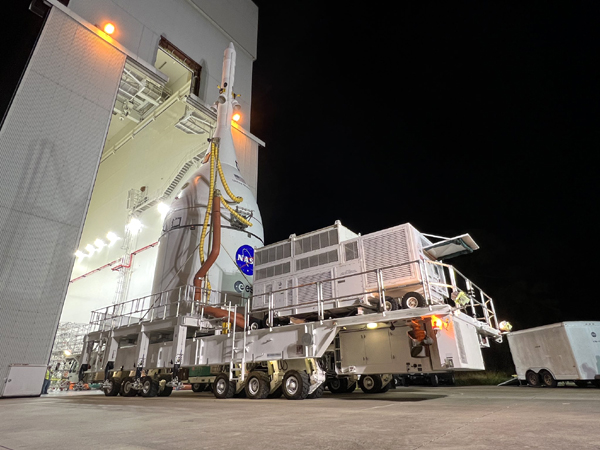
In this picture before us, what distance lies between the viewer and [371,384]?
1265 cm

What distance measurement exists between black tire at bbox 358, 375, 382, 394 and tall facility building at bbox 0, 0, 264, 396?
12.8 metres

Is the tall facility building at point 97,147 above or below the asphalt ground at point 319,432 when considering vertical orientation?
above

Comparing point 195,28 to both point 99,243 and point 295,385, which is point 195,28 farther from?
point 295,385

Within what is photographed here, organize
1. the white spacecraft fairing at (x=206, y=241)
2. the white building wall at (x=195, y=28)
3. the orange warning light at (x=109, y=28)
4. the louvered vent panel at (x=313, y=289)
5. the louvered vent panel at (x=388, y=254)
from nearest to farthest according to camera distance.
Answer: the louvered vent panel at (x=388, y=254) < the louvered vent panel at (x=313, y=289) < the white spacecraft fairing at (x=206, y=241) < the orange warning light at (x=109, y=28) < the white building wall at (x=195, y=28)

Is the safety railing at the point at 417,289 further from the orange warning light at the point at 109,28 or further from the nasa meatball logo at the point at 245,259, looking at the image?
the orange warning light at the point at 109,28

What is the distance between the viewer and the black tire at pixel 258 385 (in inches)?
401

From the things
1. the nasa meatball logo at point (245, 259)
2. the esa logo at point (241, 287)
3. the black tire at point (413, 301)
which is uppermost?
the nasa meatball logo at point (245, 259)

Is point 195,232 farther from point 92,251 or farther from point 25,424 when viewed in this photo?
point 92,251

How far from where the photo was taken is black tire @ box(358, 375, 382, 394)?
12.5 metres

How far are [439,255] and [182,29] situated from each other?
A: 25.6m

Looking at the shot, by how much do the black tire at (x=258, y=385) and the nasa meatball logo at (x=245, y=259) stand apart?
6.54 metres

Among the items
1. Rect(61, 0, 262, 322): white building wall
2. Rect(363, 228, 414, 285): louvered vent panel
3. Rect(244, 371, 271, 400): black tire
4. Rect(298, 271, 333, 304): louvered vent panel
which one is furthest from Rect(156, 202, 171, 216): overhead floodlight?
Rect(363, 228, 414, 285): louvered vent panel

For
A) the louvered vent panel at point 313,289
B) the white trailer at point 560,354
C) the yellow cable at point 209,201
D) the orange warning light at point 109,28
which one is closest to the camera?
the louvered vent panel at point 313,289

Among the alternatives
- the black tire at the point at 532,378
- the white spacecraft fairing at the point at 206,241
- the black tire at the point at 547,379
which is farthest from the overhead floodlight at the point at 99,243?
the black tire at the point at 547,379
